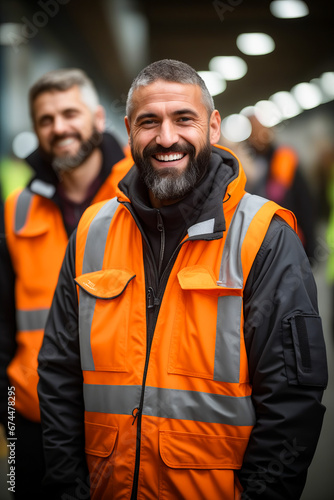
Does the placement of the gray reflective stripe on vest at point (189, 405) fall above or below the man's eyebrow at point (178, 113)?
below

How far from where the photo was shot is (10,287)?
242 cm

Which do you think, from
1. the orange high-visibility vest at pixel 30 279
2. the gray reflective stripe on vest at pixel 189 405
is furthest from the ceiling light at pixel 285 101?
the gray reflective stripe on vest at pixel 189 405

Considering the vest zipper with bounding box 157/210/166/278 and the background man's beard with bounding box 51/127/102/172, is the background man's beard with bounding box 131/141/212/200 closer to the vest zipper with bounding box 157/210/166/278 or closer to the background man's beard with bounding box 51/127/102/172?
the vest zipper with bounding box 157/210/166/278

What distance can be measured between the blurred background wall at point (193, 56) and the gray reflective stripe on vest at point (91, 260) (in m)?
1.69

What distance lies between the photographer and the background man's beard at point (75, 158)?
247 cm

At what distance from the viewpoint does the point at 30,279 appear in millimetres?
2365

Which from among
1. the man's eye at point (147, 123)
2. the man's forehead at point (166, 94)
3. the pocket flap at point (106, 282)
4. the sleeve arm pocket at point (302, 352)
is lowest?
the sleeve arm pocket at point (302, 352)

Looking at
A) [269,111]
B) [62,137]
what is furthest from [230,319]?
[269,111]

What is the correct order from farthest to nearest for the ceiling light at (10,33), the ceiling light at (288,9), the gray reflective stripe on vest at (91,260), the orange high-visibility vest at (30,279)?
the ceiling light at (288,9)
the ceiling light at (10,33)
the orange high-visibility vest at (30,279)
the gray reflective stripe on vest at (91,260)

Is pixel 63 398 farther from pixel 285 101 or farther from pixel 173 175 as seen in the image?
pixel 285 101

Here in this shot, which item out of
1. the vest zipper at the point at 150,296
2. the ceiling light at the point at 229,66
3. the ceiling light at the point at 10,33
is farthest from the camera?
the ceiling light at the point at 229,66

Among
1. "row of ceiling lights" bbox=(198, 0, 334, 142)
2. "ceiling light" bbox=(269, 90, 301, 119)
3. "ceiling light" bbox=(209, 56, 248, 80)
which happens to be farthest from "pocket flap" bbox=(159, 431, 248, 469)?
"ceiling light" bbox=(269, 90, 301, 119)

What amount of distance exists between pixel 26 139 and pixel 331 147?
18.0 ft

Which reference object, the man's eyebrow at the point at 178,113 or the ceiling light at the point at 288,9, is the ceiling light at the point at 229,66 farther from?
the man's eyebrow at the point at 178,113
